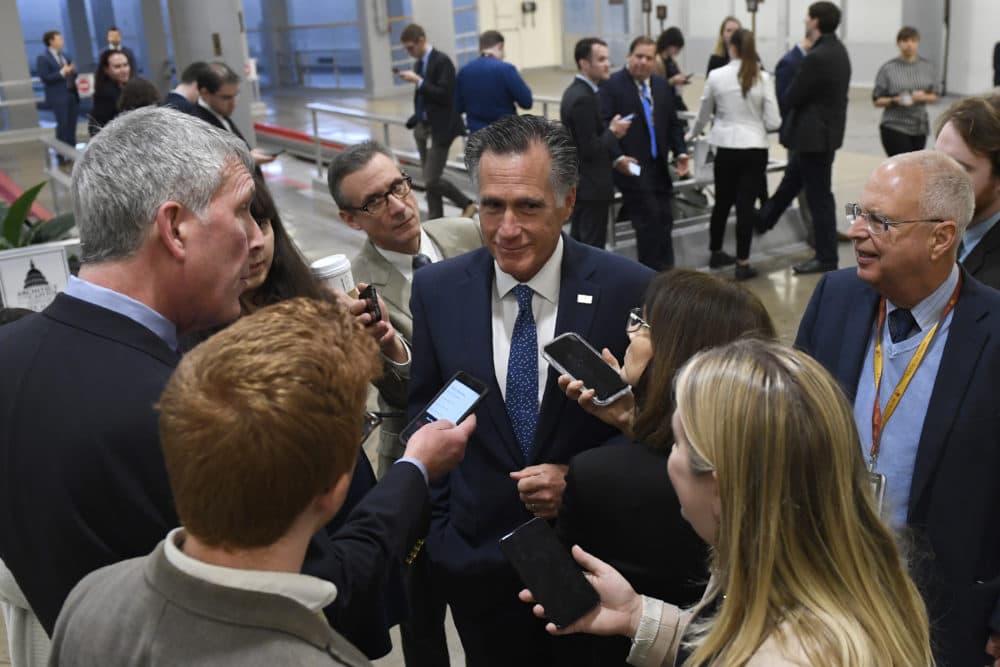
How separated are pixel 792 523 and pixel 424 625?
1703mm

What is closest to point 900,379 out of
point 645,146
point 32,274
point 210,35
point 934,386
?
point 934,386

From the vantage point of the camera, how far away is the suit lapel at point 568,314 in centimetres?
231

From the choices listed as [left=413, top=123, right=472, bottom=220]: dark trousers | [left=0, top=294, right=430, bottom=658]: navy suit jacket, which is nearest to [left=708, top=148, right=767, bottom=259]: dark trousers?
[left=413, top=123, right=472, bottom=220]: dark trousers

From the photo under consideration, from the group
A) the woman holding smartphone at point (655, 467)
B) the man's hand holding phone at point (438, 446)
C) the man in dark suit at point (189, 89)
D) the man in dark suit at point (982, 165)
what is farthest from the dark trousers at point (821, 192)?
the man's hand holding phone at point (438, 446)

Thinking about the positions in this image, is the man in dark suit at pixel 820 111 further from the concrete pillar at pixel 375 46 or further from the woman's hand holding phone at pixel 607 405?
the concrete pillar at pixel 375 46

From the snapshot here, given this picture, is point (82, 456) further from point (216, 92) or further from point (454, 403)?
point (216, 92)

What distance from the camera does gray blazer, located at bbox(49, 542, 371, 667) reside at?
1.16 m

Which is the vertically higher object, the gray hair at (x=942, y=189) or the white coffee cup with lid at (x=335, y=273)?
the gray hair at (x=942, y=189)

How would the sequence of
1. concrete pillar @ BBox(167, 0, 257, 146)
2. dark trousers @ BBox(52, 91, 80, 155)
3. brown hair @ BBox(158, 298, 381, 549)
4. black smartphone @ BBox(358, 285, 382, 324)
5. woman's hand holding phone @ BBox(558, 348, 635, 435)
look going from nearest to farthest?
brown hair @ BBox(158, 298, 381, 549) < woman's hand holding phone @ BBox(558, 348, 635, 435) < black smartphone @ BBox(358, 285, 382, 324) < concrete pillar @ BBox(167, 0, 257, 146) < dark trousers @ BBox(52, 91, 80, 155)

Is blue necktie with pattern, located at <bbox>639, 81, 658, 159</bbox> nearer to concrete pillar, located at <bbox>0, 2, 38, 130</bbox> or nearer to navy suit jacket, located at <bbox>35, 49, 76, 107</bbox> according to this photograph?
navy suit jacket, located at <bbox>35, 49, 76, 107</bbox>

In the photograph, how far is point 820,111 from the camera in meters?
6.94

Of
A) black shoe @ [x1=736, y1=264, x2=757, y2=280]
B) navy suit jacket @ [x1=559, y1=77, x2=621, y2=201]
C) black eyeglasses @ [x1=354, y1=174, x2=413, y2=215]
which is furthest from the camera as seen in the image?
black shoe @ [x1=736, y1=264, x2=757, y2=280]

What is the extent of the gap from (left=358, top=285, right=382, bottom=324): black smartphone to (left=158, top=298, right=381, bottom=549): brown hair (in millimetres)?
1248

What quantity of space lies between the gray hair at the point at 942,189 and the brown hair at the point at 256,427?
157 centimetres
